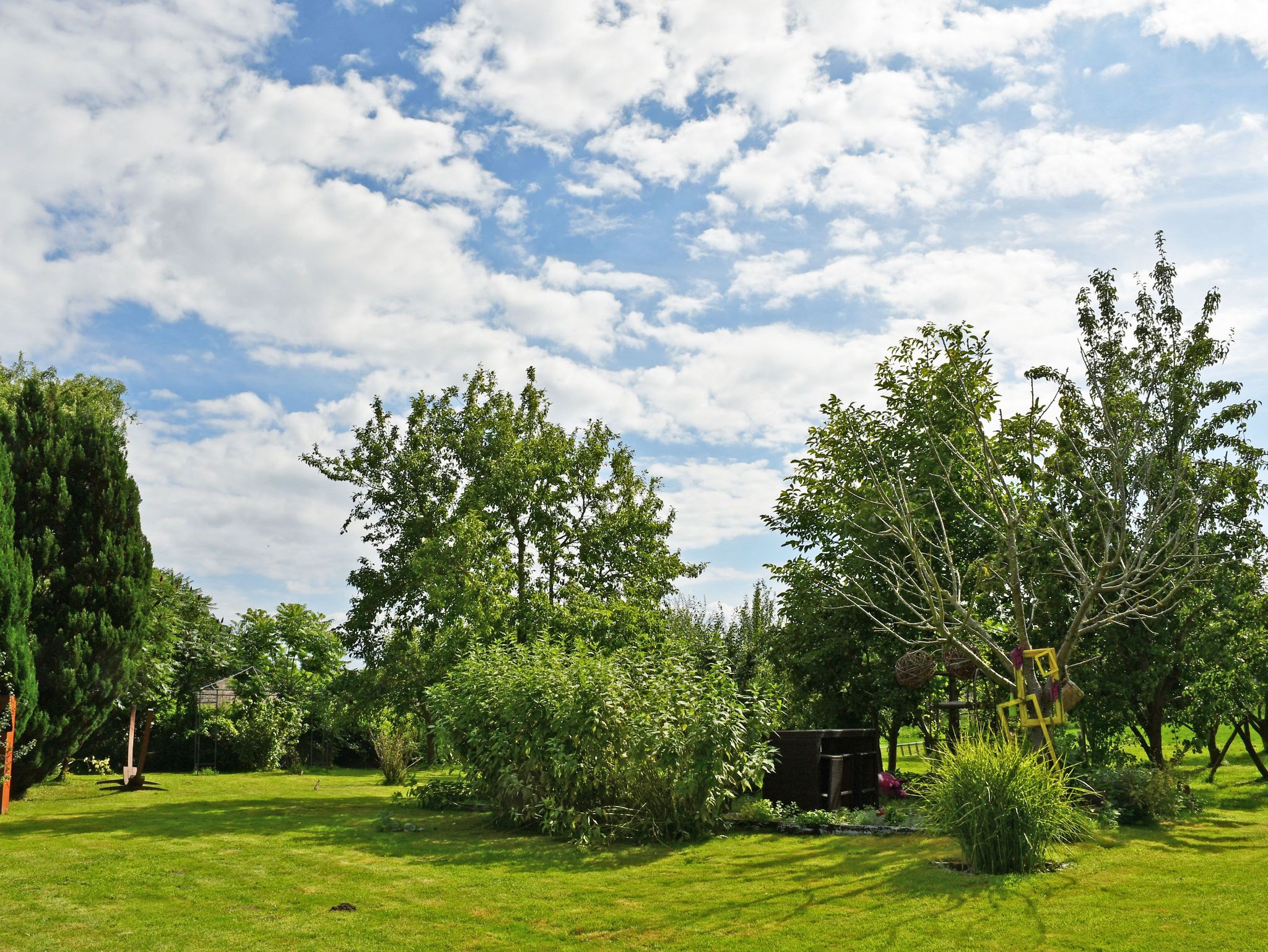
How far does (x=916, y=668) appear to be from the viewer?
541 inches

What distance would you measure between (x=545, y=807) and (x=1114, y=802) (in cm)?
686

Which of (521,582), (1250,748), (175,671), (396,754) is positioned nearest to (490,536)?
(521,582)

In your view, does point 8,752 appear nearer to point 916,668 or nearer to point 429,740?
point 429,740

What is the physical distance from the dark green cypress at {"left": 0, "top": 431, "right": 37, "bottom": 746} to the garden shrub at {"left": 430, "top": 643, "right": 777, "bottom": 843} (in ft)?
20.1

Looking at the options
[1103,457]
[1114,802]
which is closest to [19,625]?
[1114,802]

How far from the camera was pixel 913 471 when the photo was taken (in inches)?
670

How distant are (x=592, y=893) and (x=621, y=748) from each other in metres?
3.14

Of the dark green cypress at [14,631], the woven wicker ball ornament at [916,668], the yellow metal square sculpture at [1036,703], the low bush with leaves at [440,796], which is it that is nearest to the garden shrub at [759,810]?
the yellow metal square sculpture at [1036,703]

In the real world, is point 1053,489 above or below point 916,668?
above

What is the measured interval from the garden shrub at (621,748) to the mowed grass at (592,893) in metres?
0.47

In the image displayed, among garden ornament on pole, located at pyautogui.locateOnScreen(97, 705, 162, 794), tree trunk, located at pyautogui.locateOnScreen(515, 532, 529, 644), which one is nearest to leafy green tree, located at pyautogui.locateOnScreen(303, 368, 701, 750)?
tree trunk, located at pyautogui.locateOnScreen(515, 532, 529, 644)

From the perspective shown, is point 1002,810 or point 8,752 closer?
point 1002,810

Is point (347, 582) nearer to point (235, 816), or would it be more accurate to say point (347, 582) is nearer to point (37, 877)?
point (235, 816)

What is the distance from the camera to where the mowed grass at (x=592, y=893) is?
6.27m
